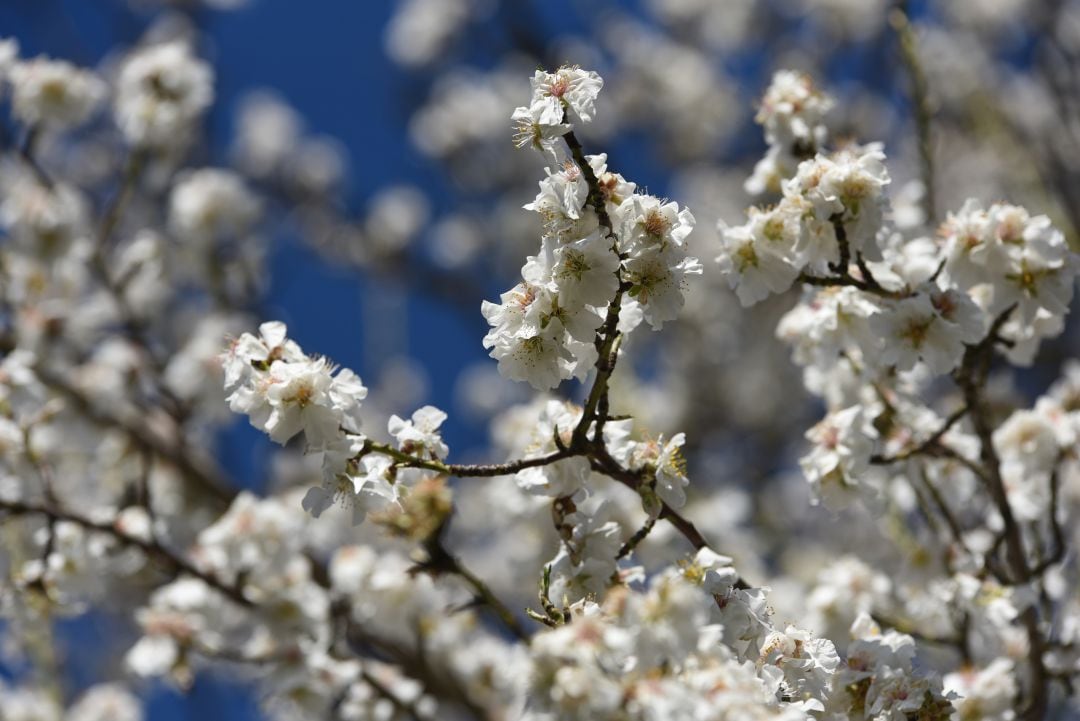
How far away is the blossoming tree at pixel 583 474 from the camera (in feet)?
6.92

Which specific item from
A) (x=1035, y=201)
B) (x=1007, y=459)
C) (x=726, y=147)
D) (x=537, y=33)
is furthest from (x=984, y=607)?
(x=726, y=147)

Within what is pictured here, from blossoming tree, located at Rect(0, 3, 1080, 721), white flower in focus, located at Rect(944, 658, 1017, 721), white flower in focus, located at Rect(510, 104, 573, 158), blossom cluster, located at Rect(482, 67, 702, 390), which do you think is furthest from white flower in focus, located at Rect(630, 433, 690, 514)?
white flower in focus, located at Rect(944, 658, 1017, 721)

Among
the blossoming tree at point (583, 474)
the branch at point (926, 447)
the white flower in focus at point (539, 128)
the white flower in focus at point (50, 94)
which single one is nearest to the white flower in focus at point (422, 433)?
the blossoming tree at point (583, 474)

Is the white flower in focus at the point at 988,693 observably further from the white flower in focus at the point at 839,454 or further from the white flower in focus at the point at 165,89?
the white flower in focus at the point at 165,89

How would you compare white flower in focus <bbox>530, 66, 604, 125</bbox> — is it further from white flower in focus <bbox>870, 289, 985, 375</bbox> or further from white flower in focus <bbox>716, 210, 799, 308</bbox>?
white flower in focus <bbox>870, 289, 985, 375</bbox>

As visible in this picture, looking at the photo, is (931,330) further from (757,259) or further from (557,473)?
(557,473)

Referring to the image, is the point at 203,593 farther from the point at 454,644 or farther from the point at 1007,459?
the point at 1007,459

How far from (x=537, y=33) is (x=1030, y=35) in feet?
11.9

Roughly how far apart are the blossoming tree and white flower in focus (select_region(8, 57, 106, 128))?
12mm

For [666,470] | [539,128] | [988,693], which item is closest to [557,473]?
[666,470]

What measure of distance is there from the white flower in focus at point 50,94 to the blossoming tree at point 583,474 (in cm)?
1

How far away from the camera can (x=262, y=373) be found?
2.29 metres

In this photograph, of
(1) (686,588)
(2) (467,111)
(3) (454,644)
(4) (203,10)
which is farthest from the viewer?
(2) (467,111)

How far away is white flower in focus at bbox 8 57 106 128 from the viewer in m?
4.74
